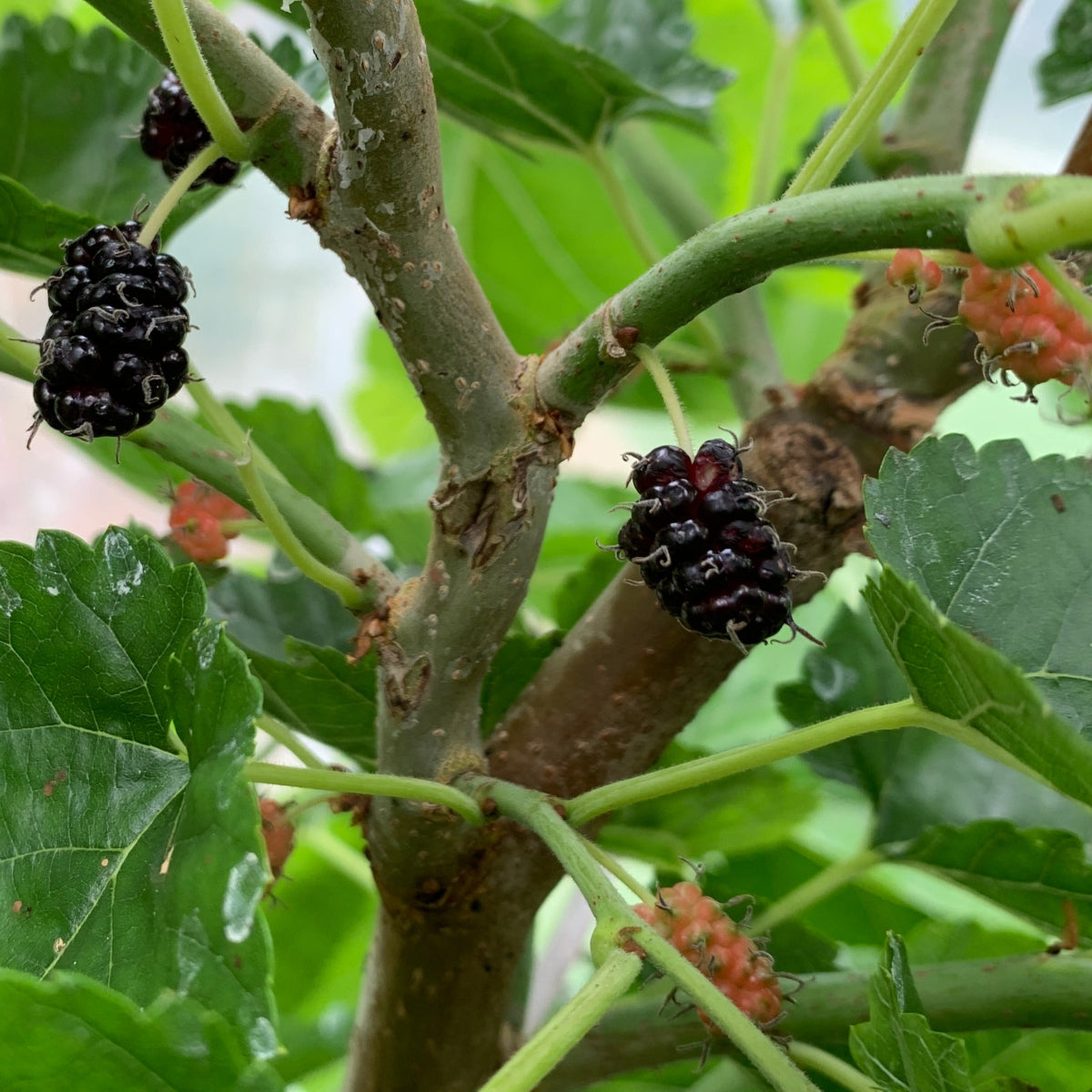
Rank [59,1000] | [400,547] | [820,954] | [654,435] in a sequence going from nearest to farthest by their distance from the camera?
[59,1000], [820,954], [400,547], [654,435]

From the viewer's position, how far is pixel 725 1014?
0.34m

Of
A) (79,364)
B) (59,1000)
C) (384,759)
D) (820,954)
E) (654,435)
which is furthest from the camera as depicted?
(654,435)

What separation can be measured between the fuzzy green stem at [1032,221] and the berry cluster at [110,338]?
27 cm

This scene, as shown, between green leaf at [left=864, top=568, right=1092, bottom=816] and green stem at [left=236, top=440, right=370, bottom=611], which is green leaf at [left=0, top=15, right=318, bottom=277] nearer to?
green stem at [left=236, top=440, right=370, bottom=611]

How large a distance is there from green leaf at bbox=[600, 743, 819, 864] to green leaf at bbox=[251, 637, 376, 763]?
19cm

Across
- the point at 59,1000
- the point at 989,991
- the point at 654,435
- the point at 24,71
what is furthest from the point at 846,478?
the point at 654,435

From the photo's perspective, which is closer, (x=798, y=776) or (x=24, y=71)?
(x=24, y=71)

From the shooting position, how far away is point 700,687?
0.55 metres

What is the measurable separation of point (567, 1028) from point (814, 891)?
13.3 inches

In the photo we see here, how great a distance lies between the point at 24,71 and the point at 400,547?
1.39 feet

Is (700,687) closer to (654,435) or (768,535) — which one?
(768,535)

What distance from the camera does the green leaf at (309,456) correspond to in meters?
0.84

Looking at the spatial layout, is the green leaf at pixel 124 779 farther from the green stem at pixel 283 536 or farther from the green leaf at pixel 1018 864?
the green leaf at pixel 1018 864

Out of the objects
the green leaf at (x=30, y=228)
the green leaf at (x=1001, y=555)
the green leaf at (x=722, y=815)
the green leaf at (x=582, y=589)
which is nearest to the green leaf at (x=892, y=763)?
the green leaf at (x=722, y=815)
